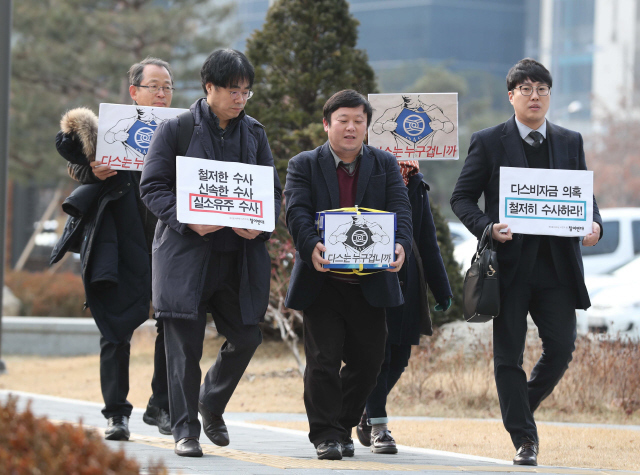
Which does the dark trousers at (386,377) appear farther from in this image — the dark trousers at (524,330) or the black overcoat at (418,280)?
the dark trousers at (524,330)

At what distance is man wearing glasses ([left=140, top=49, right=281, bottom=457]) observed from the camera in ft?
16.9

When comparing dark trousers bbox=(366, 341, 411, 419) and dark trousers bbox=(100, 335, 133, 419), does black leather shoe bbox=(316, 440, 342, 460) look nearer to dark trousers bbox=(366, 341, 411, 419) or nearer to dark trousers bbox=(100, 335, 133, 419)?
dark trousers bbox=(366, 341, 411, 419)

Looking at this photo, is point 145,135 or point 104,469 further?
point 145,135

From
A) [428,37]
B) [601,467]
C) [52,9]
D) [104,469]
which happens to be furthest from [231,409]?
[428,37]

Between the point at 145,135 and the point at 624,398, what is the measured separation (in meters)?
4.69

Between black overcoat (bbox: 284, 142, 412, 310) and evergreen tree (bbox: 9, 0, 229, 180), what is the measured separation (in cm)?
1586

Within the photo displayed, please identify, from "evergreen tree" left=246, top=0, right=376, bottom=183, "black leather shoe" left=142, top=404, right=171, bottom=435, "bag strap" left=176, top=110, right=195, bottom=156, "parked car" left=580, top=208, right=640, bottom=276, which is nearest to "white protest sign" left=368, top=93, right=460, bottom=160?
"bag strap" left=176, top=110, right=195, bottom=156

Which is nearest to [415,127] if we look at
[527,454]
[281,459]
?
[527,454]

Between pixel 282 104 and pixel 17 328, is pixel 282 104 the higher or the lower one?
the higher one

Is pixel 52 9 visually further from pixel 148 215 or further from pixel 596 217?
pixel 596 217

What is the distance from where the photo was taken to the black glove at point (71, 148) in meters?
6.04

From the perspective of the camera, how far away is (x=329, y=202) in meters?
5.43

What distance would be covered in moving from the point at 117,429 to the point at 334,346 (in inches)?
55.7

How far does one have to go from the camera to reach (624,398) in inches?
332
